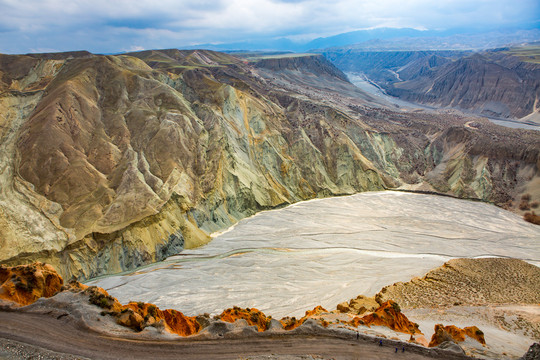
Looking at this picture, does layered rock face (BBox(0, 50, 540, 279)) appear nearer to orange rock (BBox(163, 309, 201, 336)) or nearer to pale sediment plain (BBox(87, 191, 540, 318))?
pale sediment plain (BBox(87, 191, 540, 318))

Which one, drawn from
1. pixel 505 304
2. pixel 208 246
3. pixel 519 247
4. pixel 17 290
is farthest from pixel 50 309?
pixel 519 247

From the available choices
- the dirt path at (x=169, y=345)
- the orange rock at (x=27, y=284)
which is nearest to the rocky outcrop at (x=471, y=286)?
the dirt path at (x=169, y=345)

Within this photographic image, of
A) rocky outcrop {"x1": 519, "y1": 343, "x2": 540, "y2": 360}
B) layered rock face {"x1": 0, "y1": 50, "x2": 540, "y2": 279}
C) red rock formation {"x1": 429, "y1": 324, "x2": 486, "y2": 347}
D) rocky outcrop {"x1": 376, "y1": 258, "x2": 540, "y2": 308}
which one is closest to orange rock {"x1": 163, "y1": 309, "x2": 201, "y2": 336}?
red rock formation {"x1": 429, "y1": 324, "x2": 486, "y2": 347}

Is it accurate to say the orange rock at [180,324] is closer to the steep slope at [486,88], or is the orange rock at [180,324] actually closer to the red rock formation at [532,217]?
the red rock formation at [532,217]

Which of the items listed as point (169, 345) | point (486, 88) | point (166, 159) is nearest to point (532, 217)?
point (166, 159)

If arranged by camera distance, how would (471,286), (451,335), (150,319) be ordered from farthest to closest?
1. (471,286)
2. (451,335)
3. (150,319)

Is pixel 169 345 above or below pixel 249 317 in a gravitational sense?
above

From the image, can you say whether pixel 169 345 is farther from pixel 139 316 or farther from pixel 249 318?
pixel 249 318
